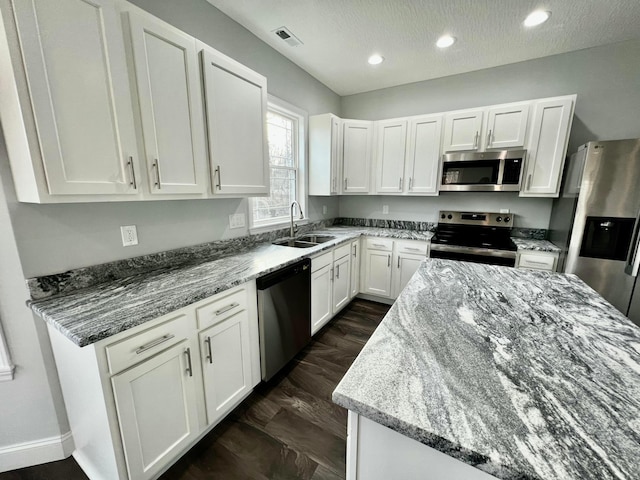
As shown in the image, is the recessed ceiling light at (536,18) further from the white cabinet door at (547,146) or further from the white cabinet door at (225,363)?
the white cabinet door at (225,363)

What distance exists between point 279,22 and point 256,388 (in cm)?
302

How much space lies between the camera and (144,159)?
1.38 m

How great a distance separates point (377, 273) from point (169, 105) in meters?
2.78

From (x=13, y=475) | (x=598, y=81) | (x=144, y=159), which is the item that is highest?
(x=598, y=81)

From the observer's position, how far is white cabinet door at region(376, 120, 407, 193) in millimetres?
3311

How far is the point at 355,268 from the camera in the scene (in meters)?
3.35

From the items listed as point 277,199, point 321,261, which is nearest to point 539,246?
point 321,261

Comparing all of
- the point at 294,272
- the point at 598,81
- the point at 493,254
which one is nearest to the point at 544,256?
the point at 493,254

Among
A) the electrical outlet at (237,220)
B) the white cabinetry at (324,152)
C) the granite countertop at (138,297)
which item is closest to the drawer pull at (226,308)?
the granite countertop at (138,297)

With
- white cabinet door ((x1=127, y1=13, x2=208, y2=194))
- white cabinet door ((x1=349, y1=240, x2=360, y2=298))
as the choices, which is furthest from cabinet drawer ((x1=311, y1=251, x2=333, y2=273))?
white cabinet door ((x1=127, y1=13, x2=208, y2=194))

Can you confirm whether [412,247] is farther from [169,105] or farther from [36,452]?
[36,452]

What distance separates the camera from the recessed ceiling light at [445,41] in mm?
2408

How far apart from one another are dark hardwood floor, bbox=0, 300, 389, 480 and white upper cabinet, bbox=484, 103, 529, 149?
285 cm

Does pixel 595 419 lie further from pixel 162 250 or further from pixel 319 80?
pixel 319 80
